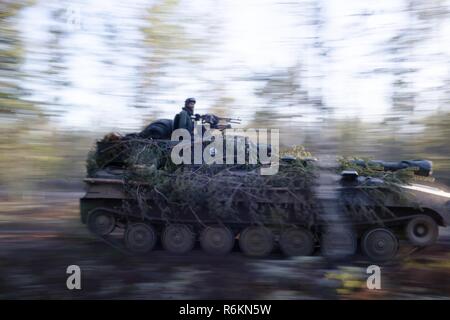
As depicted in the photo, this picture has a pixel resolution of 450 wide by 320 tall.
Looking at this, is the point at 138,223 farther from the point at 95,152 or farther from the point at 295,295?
the point at 295,295

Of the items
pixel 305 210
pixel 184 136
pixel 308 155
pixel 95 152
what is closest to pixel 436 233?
pixel 305 210

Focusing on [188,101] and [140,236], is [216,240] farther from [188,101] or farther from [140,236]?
[188,101]

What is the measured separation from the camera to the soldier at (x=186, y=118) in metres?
5.61

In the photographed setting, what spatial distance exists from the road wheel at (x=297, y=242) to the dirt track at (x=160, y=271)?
0.22 meters

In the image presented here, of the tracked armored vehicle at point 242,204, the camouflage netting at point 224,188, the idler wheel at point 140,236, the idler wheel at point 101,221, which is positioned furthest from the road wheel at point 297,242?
the idler wheel at point 101,221

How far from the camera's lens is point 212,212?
6.23m

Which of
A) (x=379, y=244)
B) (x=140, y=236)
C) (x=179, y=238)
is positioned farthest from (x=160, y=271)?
(x=379, y=244)

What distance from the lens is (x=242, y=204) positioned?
6.16 m

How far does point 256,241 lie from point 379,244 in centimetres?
169

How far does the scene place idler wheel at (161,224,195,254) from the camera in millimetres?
6363

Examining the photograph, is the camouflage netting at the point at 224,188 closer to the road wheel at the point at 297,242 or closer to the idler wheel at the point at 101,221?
the road wheel at the point at 297,242
